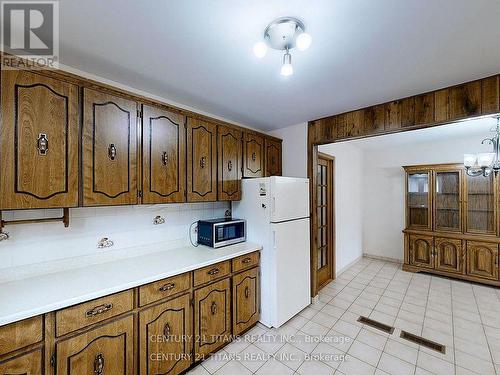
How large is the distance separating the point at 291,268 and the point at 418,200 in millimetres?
3128

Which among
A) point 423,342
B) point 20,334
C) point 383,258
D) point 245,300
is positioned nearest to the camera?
point 20,334

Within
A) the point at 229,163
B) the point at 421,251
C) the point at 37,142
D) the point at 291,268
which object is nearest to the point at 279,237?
the point at 291,268

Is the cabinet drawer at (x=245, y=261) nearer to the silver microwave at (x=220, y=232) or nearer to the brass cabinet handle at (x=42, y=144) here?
the silver microwave at (x=220, y=232)

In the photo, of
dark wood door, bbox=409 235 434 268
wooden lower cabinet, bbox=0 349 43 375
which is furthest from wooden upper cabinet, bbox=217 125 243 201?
dark wood door, bbox=409 235 434 268

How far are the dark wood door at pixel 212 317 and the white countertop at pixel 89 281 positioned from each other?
10.8 inches

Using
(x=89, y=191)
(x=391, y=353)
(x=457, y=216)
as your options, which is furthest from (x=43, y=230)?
(x=457, y=216)

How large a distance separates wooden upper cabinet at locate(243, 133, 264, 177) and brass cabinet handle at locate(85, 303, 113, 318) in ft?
5.85

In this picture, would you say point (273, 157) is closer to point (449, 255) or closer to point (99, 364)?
point (99, 364)

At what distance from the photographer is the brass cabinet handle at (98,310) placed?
135 cm

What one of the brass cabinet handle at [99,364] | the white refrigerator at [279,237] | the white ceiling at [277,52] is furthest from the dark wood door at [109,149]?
the white refrigerator at [279,237]

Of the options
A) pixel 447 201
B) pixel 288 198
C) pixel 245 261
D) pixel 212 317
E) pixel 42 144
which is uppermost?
pixel 42 144

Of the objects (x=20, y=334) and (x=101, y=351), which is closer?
(x=20, y=334)

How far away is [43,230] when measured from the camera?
163 cm

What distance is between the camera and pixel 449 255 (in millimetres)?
3730
